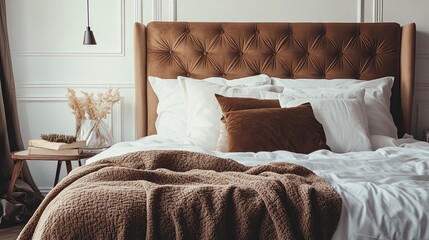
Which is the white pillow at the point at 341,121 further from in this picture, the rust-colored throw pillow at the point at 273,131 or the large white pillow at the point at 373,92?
the large white pillow at the point at 373,92

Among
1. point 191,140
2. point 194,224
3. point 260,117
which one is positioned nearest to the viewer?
point 194,224

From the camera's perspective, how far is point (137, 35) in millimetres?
3637

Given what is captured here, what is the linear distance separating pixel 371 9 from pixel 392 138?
1.08 m

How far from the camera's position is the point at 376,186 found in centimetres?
175

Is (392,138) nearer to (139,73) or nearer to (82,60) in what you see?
(139,73)

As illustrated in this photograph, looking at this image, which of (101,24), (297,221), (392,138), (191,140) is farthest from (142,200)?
(101,24)

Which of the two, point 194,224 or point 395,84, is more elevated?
point 395,84

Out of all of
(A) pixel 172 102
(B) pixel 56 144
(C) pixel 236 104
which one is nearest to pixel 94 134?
(B) pixel 56 144

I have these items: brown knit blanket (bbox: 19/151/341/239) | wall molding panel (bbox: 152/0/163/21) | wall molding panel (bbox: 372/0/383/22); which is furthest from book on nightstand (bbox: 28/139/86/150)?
wall molding panel (bbox: 372/0/383/22)

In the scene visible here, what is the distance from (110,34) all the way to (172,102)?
30.2 inches

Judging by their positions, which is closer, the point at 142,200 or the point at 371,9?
the point at 142,200

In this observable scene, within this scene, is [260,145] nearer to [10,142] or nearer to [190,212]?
[190,212]

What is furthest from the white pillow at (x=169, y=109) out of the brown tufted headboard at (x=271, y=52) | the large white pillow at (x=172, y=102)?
the brown tufted headboard at (x=271, y=52)

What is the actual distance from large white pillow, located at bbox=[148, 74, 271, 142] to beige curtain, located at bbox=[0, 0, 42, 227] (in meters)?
0.94
